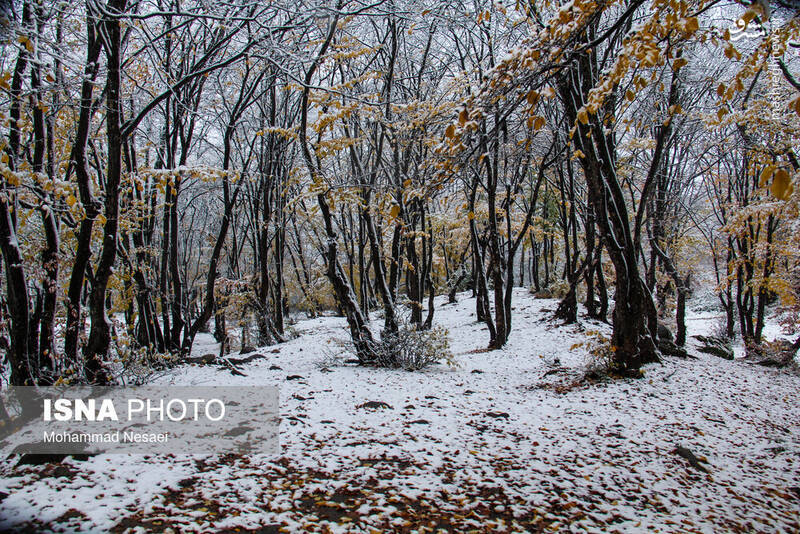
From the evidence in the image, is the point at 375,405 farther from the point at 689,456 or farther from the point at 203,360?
the point at 203,360

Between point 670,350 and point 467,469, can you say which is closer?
point 467,469

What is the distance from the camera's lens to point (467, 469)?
3.11 meters

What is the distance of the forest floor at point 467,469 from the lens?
2.39 m

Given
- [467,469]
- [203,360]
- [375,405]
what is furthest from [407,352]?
[203,360]

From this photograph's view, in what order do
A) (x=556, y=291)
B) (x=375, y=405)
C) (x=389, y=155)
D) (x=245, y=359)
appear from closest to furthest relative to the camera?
(x=375, y=405) → (x=245, y=359) → (x=389, y=155) → (x=556, y=291)

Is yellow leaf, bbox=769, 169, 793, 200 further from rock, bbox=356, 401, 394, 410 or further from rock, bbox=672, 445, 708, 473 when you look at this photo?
rock, bbox=356, 401, 394, 410

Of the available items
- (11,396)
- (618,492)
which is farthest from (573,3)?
(11,396)

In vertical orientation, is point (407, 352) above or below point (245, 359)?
above

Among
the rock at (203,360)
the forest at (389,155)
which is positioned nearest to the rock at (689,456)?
the forest at (389,155)

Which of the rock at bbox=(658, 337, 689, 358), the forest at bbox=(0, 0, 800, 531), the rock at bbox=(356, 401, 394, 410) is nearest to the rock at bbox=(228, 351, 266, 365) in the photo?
the forest at bbox=(0, 0, 800, 531)

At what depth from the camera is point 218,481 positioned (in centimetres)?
277

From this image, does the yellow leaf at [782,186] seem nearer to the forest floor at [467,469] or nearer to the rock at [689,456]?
the forest floor at [467,469]

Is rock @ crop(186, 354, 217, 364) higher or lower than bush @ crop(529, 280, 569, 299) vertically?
lower

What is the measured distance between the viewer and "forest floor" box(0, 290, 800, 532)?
2.39 m
